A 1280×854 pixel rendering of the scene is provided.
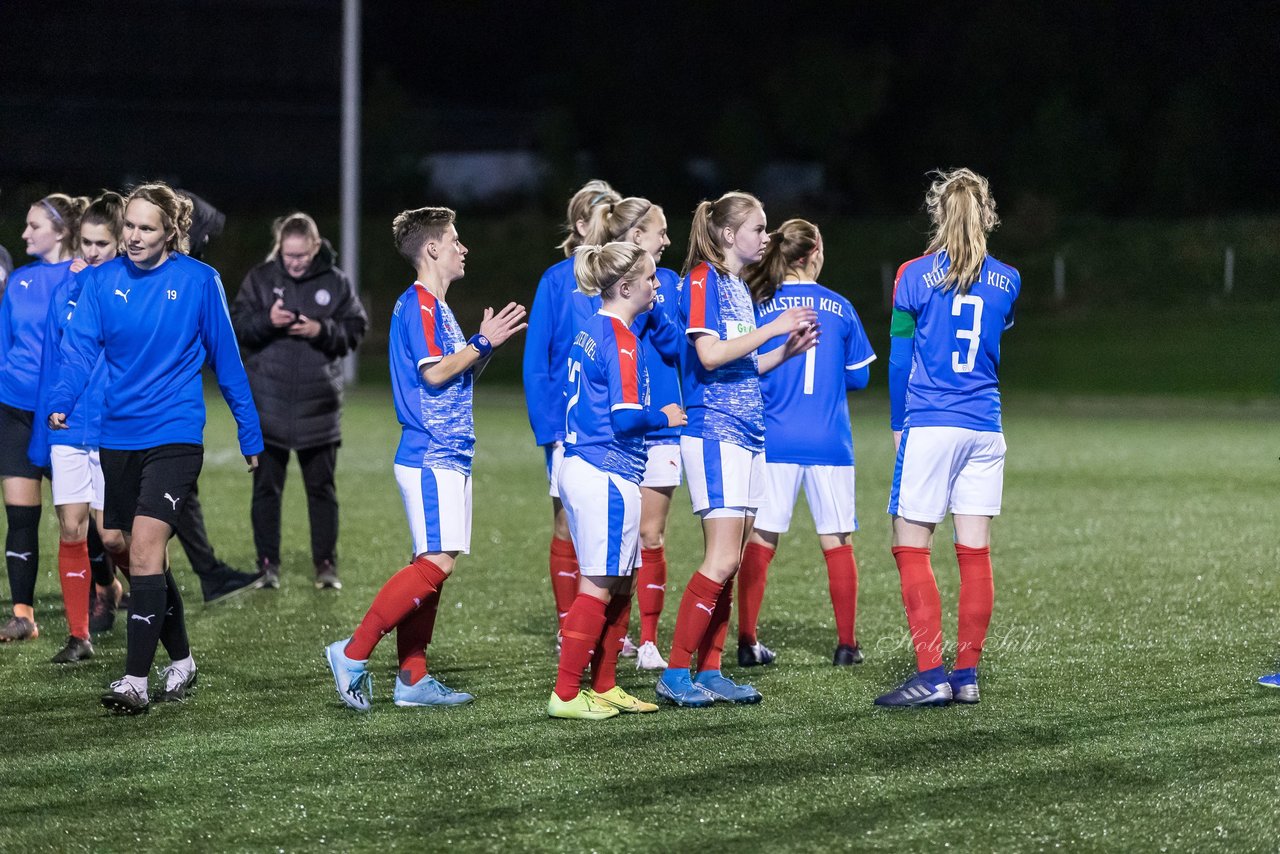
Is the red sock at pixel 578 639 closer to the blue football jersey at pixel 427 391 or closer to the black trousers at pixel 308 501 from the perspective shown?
the blue football jersey at pixel 427 391

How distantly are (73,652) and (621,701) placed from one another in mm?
2466

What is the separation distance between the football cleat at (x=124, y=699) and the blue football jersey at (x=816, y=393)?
2563mm

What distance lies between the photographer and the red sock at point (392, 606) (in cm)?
580

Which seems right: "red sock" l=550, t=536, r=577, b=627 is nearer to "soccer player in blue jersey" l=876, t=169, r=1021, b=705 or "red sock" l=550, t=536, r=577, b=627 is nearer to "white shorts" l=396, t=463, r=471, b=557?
"white shorts" l=396, t=463, r=471, b=557

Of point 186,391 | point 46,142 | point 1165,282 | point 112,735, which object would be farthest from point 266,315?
point 46,142

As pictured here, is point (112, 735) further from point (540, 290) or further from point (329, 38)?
point (329, 38)

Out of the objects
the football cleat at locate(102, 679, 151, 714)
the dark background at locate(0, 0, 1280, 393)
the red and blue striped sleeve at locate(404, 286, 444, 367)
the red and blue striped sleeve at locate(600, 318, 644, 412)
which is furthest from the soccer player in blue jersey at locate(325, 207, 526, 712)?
the dark background at locate(0, 0, 1280, 393)

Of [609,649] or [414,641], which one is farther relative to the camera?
[414,641]

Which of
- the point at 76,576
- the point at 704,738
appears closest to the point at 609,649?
the point at 704,738

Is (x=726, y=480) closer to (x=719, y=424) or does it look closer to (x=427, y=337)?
(x=719, y=424)

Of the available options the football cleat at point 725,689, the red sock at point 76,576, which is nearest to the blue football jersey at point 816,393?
the football cleat at point 725,689

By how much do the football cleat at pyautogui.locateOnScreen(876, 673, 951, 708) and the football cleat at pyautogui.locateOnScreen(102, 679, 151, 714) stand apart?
2.61 metres

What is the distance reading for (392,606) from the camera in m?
5.80

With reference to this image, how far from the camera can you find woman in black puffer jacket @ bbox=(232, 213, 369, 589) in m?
8.92
